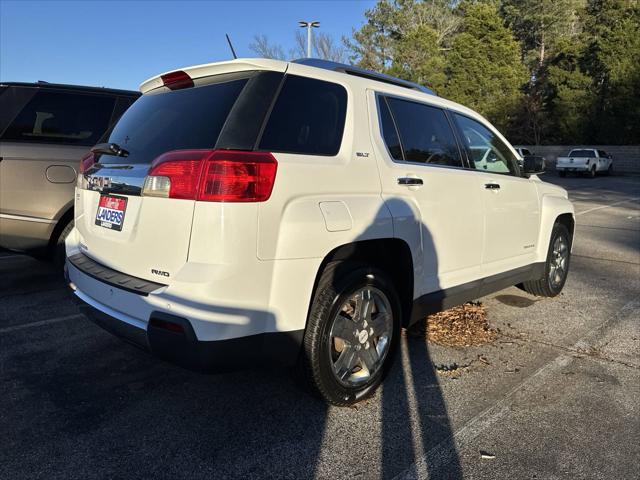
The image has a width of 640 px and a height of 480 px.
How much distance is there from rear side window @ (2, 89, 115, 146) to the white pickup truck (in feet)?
97.0

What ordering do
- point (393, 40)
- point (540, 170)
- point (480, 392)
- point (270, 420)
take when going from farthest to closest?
point (393, 40) → point (540, 170) → point (480, 392) → point (270, 420)

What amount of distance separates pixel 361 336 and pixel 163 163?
4.99ft

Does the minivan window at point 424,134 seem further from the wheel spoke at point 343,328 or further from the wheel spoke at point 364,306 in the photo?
the wheel spoke at point 343,328

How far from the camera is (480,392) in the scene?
3.27 metres

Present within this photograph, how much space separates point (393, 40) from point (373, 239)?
1688 inches

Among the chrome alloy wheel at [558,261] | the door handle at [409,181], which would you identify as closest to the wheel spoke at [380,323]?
the door handle at [409,181]

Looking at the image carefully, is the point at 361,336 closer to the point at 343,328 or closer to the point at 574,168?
the point at 343,328

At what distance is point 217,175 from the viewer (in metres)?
2.35

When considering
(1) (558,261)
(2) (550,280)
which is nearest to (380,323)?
(2) (550,280)

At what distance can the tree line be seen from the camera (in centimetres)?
3484

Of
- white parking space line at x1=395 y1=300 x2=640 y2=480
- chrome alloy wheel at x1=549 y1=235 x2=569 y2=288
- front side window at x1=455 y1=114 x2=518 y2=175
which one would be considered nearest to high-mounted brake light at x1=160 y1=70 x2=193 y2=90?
front side window at x1=455 y1=114 x2=518 y2=175

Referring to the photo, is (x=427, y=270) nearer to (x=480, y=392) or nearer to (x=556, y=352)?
(x=480, y=392)

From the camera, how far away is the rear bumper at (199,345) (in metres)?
2.38

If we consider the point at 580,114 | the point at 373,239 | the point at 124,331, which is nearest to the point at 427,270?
the point at 373,239
